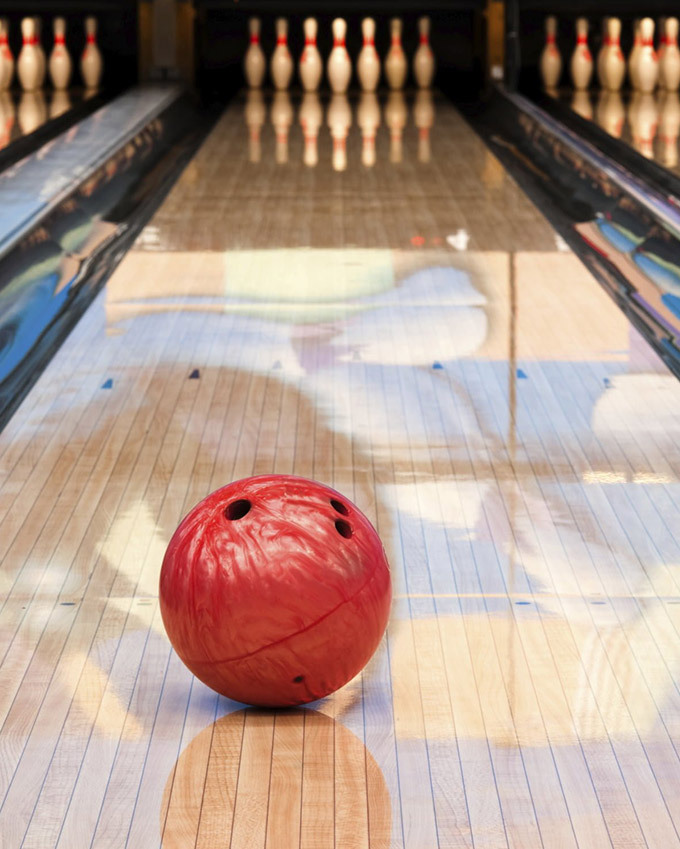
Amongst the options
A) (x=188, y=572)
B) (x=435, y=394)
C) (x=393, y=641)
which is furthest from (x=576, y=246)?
(x=188, y=572)

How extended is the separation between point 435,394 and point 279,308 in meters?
0.77

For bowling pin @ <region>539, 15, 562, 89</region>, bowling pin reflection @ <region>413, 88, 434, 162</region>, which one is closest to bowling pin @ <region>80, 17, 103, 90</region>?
bowling pin reflection @ <region>413, 88, 434, 162</region>

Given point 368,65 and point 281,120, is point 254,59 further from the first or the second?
point 281,120

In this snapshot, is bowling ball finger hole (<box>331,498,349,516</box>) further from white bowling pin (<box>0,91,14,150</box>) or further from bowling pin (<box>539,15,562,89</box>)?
bowling pin (<box>539,15,562,89</box>)

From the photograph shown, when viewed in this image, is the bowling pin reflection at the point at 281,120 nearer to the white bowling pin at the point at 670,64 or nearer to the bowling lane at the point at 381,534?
the bowling lane at the point at 381,534

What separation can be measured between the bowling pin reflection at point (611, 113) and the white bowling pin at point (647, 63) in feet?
0.48

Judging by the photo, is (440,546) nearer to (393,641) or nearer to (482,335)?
(393,641)

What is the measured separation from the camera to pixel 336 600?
152 cm

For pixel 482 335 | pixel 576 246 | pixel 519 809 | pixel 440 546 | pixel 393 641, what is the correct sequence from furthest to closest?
1. pixel 576 246
2. pixel 482 335
3. pixel 440 546
4. pixel 393 641
5. pixel 519 809

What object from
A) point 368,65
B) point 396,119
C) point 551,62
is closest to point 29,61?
point 368,65

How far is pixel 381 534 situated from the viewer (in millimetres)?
2111

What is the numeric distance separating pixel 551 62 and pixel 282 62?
1517 millimetres

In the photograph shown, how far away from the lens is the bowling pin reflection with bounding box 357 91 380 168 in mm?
5535

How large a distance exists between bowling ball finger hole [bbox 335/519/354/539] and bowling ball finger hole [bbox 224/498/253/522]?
4.5 inches
